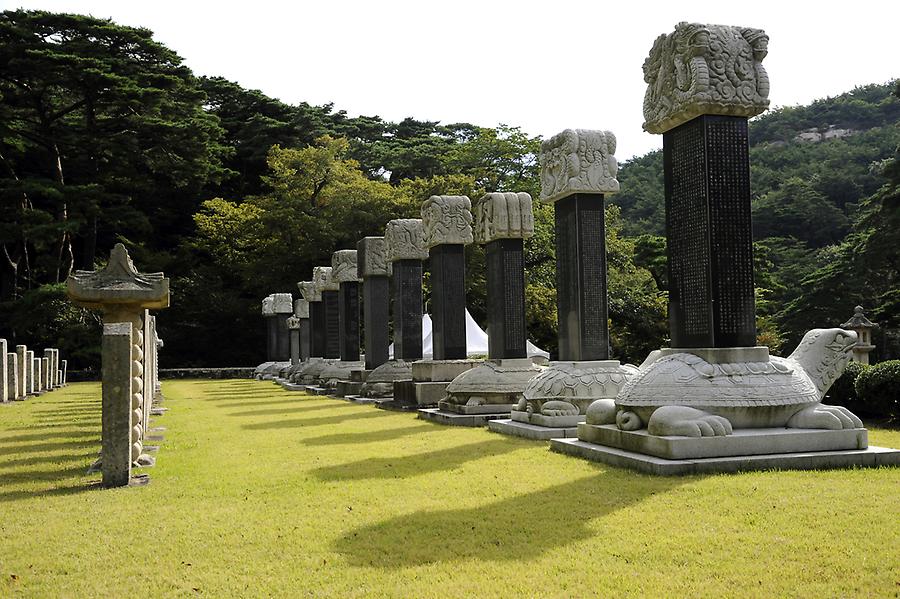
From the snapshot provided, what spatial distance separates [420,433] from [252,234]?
88.1ft

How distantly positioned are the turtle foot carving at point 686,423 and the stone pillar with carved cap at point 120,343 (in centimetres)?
456

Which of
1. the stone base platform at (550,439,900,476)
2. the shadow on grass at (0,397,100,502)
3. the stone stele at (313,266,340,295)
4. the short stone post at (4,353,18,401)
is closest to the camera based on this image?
the stone base platform at (550,439,900,476)

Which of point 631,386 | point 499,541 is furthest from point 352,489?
point 631,386

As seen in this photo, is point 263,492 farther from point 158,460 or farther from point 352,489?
point 158,460

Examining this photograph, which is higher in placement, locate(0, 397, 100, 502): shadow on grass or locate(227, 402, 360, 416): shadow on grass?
locate(0, 397, 100, 502): shadow on grass

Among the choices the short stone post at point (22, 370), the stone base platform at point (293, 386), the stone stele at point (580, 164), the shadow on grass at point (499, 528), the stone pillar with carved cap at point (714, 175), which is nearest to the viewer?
the shadow on grass at point (499, 528)

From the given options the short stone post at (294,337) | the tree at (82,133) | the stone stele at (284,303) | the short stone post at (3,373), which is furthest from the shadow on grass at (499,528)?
the tree at (82,133)

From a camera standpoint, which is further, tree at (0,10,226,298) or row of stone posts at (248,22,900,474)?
tree at (0,10,226,298)

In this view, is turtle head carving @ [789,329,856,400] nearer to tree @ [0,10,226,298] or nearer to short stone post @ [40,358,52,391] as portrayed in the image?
short stone post @ [40,358,52,391]

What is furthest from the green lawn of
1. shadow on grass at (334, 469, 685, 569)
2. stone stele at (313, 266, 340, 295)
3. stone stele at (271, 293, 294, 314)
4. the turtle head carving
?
stone stele at (271, 293, 294, 314)

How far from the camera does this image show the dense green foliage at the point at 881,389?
1093 centimetres

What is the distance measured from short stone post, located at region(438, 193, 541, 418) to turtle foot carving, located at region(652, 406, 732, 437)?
5.57m

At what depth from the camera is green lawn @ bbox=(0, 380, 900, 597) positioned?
13.8 ft

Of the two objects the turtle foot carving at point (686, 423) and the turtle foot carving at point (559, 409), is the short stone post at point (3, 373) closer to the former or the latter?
the turtle foot carving at point (559, 409)
